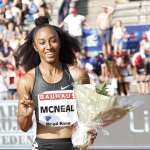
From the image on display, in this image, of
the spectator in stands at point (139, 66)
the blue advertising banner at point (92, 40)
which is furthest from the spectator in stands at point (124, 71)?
the blue advertising banner at point (92, 40)

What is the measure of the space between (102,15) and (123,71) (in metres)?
2.12

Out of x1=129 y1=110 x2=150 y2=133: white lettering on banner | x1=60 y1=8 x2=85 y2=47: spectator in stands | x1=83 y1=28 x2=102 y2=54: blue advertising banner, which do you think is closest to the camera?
x1=129 y1=110 x2=150 y2=133: white lettering on banner

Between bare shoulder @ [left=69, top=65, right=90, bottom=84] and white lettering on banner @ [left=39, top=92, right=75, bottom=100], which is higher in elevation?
bare shoulder @ [left=69, top=65, right=90, bottom=84]

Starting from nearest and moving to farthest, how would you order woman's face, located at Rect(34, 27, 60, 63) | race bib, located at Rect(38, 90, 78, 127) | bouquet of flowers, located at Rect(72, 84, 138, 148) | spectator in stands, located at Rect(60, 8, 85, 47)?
bouquet of flowers, located at Rect(72, 84, 138, 148) < woman's face, located at Rect(34, 27, 60, 63) < race bib, located at Rect(38, 90, 78, 127) < spectator in stands, located at Rect(60, 8, 85, 47)

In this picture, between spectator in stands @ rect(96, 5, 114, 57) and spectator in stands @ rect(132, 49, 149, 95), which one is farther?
spectator in stands @ rect(96, 5, 114, 57)

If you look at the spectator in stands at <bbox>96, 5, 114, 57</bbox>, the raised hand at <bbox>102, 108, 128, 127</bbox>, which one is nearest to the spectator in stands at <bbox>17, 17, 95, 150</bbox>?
the raised hand at <bbox>102, 108, 128, 127</bbox>

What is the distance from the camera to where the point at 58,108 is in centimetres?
452

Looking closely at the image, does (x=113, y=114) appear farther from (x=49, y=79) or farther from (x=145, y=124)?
(x=145, y=124)

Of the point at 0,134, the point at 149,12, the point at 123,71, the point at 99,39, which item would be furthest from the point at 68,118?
the point at 149,12

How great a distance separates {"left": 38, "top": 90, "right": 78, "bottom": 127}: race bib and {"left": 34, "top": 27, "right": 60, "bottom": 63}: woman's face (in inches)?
9.8

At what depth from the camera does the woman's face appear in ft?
14.4

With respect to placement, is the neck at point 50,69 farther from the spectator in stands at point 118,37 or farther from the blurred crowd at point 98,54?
the spectator in stands at point 118,37

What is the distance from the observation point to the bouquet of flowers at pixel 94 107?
13.2 feet

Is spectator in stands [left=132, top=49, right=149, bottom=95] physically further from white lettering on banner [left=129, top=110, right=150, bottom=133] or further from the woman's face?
the woman's face
